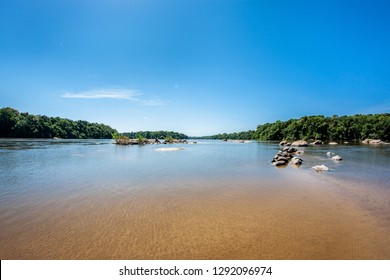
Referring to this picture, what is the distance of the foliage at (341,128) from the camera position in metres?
94.1

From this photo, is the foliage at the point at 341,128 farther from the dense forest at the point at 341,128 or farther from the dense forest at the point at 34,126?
the dense forest at the point at 34,126

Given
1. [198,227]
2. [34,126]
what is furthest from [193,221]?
[34,126]

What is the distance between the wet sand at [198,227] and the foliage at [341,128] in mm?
113440

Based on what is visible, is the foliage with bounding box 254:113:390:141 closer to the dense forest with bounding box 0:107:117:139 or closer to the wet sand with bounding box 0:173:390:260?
the wet sand with bounding box 0:173:390:260

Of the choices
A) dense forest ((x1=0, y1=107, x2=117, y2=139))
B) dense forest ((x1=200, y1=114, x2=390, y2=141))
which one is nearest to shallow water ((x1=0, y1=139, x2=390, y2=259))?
dense forest ((x1=200, y1=114, x2=390, y2=141))

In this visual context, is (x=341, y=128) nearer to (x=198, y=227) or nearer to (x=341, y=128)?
(x=341, y=128)

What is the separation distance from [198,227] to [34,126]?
143529 millimetres

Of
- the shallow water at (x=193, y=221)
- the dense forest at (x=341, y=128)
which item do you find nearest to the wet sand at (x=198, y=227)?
the shallow water at (x=193, y=221)

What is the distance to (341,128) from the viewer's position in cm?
10644

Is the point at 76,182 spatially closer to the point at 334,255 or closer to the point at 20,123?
the point at 334,255

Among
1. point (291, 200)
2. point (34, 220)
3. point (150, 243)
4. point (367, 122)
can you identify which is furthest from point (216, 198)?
point (367, 122)

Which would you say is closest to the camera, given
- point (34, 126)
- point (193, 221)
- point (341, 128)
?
point (193, 221)

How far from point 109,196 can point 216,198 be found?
16.3 ft

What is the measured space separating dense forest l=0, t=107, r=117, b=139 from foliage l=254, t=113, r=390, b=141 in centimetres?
14471
